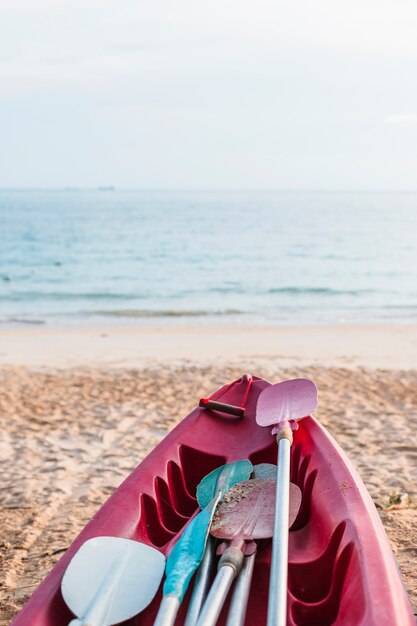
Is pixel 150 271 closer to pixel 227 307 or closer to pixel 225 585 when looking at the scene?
pixel 227 307

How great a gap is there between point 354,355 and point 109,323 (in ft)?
20.5

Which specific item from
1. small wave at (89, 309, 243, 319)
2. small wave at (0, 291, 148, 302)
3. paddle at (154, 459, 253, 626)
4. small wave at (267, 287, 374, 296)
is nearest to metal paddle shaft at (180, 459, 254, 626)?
paddle at (154, 459, 253, 626)

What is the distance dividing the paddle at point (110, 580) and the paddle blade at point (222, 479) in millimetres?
575

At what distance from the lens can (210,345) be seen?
11477mm

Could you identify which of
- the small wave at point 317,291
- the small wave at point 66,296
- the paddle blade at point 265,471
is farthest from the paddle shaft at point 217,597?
the small wave at point 317,291

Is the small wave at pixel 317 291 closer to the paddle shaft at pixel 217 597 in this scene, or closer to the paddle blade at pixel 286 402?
the paddle blade at pixel 286 402

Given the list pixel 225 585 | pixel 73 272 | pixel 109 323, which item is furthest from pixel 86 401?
pixel 73 272

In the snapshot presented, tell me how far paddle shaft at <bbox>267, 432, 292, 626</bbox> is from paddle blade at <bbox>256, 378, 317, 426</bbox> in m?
0.34

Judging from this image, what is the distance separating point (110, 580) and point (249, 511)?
0.72 m

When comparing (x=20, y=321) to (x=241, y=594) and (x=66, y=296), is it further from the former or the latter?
(x=241, y=594)

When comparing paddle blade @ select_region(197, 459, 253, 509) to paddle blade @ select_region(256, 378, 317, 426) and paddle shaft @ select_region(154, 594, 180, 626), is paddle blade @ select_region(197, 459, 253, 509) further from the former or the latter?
paddle shaft @ select_region(154, 594, 180, 626)

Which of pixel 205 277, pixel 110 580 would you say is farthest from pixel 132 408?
pixel 205 277

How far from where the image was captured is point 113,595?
2469 millimetres

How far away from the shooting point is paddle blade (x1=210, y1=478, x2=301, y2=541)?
9.22ft
